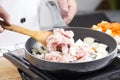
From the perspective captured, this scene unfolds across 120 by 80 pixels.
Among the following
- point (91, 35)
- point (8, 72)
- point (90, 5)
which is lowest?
point (8, 72)

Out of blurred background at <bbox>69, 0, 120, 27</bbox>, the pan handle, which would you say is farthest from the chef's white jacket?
blurred background at <bbox>69, 0, 120, 27</bbox>

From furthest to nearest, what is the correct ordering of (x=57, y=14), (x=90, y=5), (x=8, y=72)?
1. (x=90, y=5)
2. (x=57, y=14)
3. (x=8, y=72)

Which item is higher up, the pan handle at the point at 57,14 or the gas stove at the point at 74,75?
the pan handle at the point at 57,14

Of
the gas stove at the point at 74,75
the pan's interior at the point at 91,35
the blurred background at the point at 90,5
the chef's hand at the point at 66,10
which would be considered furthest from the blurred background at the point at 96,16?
the gas stove at the point at 74,75

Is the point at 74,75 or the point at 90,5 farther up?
the point at 90,5

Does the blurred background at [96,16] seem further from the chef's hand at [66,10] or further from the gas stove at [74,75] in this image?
the gas stove at [74,75]

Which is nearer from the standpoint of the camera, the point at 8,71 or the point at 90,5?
the point at 8,71

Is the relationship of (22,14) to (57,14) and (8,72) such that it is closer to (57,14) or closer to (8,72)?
(57,14)

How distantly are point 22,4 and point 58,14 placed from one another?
0.66 ft

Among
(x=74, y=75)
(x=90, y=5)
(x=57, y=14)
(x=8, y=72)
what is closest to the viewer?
(x=74, y=75)

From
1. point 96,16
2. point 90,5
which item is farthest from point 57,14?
point 90,5

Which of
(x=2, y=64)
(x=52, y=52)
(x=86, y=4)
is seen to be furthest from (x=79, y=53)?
(x=86, y=4)

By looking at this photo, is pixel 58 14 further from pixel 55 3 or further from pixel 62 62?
pixel 62 62

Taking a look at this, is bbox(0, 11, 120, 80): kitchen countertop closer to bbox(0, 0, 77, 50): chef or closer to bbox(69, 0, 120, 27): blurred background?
bbox(0, 0, 77, 50): chef
